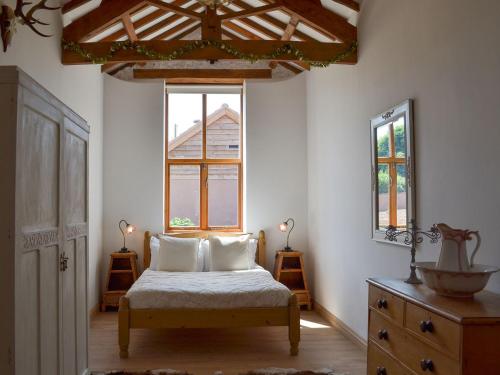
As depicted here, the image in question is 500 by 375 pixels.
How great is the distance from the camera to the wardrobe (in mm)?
1969

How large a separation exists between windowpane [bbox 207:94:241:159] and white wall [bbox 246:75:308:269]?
24 cm

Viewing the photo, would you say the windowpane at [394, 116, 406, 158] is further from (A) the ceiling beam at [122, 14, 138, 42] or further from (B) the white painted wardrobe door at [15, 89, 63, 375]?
(A) the ceiling beam at [122, 14, 138, 42]

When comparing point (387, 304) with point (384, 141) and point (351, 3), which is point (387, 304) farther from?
point (351, 3)

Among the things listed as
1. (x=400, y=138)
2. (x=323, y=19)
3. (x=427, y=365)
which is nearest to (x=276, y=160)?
(x=323, y=19)

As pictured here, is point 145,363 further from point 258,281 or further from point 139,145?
point 139,145

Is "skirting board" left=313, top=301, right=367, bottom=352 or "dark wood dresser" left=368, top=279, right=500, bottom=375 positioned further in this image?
"skirting board" left=313, top=301, right=367, bottom=352

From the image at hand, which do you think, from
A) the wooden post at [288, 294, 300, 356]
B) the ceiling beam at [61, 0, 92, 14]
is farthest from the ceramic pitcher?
the ceiling beam at [61, 0, 92, 14]

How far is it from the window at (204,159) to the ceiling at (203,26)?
14.3 inches

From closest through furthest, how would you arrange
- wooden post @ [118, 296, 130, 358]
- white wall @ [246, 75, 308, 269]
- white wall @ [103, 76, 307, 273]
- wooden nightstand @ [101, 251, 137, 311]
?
wooden post @ [118, 296, 130, 358], wooden nightstand @ [101, 251, 137, 311], white wall @ [103, 76, 307, 273], white wall @ [246, 75, 308, 269]

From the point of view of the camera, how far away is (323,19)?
4.59m

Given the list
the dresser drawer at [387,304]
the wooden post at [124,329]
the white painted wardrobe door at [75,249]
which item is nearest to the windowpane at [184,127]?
the wooden post at [124,329]

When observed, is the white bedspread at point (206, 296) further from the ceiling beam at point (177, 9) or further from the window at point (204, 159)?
the ceiling beam at point (177, 9)

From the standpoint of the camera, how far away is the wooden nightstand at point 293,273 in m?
6.03

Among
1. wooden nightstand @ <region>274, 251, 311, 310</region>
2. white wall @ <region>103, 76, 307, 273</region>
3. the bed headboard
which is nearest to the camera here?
wooden nightstand @ <region>274, 251, 311, 310</region>
